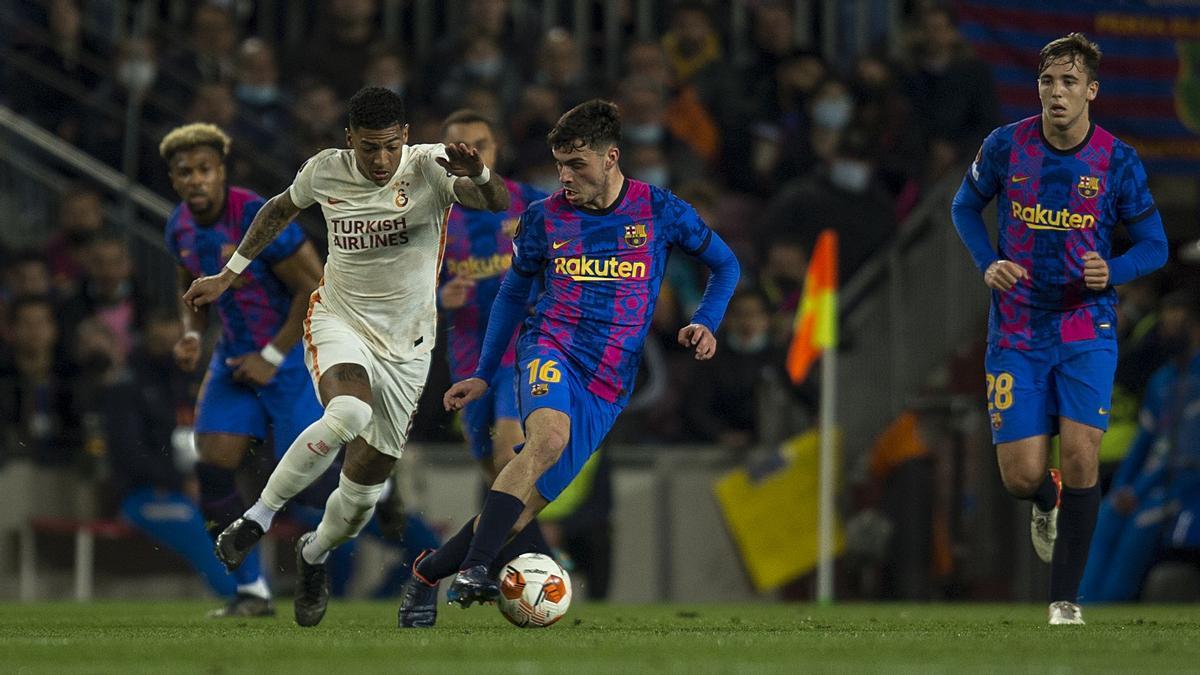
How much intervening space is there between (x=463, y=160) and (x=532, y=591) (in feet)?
6.21

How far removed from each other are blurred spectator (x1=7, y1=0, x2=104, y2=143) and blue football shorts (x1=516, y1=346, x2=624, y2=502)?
9.22 metres

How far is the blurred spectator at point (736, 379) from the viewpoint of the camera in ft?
54.1

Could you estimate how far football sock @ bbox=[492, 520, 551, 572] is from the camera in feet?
33.8

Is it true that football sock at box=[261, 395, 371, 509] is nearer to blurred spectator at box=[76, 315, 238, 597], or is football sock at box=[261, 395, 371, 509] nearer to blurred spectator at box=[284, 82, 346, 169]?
blurred spectator at box=[76, 315, 238, 597]

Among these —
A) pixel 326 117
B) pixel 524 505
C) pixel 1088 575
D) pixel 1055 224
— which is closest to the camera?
pixel 524 505

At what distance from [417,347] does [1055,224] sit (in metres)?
3.07

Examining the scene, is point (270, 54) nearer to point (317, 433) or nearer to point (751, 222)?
point (751, 222)

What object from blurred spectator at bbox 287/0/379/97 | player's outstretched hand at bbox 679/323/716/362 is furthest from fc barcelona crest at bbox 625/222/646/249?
blurred spectator at bbox 287/0/379/97

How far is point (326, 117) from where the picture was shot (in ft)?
59.9

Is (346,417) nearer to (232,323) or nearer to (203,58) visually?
(232,323)

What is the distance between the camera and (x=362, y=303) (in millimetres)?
9883

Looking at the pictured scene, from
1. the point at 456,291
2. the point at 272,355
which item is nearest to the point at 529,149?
the point at 456,291

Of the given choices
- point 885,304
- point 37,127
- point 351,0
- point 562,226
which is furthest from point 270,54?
point 562,226

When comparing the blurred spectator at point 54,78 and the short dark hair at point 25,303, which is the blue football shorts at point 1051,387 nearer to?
the short dark hair at point 25,303
